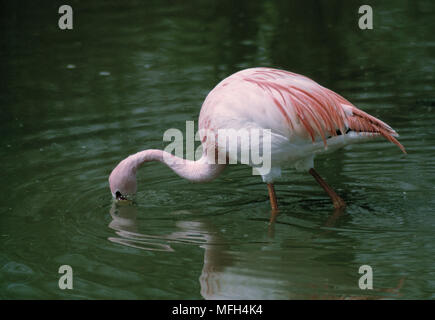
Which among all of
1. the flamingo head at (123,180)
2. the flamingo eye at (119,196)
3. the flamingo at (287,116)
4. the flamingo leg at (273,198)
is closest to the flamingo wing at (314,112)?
the flamingo at (287,116)

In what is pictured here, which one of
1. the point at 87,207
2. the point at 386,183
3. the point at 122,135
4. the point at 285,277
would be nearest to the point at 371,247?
the point at 285,277

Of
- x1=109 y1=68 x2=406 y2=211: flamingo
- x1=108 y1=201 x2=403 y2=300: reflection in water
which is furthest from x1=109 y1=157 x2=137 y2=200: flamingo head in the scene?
x1=109 y1=68 x2=406 y2=211: flamingo

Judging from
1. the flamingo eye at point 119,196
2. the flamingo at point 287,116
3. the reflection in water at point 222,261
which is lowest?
the reflection in water at point 222,261

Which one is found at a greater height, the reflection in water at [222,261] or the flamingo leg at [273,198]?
the flamingo leg at [273,198]

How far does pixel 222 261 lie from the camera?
5.94 meters

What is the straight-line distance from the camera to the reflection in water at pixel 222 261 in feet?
17.5

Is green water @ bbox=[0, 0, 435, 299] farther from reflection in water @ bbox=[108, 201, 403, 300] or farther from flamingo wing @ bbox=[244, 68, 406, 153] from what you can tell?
flamingo wing @ bbox=[244, 68, 406, 153]

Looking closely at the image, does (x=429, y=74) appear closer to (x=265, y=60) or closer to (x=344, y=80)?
(x=344, y=80)

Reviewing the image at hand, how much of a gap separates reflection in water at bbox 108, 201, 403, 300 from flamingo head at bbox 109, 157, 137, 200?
186 millimetres

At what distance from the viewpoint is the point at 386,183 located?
732 centimetres

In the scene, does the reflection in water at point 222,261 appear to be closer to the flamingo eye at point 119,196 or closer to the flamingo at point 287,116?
the flamingo eye at point 119,196

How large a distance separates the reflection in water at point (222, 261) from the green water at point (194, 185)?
0.02 metres

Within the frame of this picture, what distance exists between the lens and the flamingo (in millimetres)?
6273

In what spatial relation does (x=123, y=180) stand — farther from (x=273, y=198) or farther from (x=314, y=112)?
(x=314, y=112)
